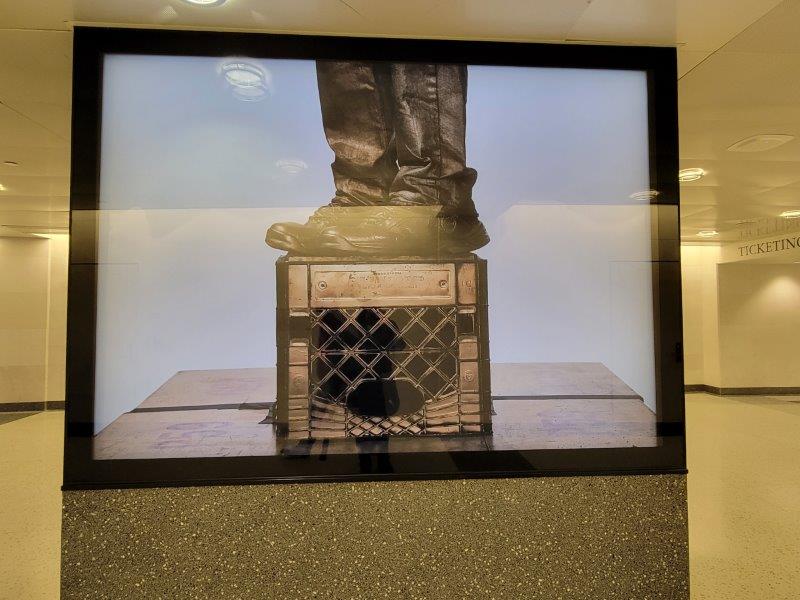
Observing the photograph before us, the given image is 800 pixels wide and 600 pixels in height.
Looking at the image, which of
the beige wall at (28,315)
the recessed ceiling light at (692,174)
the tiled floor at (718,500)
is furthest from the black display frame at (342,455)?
the beige wall at (28,315)


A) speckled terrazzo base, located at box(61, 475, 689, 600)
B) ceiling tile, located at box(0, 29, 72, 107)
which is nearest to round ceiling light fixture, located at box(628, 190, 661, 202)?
speckled terrazzo base, located at box(61, 475, 689, 600)

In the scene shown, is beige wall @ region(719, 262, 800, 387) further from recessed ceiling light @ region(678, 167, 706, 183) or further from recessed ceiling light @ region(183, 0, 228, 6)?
recessed ceiling light @ region(183, 0, 228, 6)

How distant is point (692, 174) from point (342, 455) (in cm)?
325

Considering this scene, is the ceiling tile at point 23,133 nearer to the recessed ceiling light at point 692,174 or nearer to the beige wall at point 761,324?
the recessed ceiling light at point 692,174

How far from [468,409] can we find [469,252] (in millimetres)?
611

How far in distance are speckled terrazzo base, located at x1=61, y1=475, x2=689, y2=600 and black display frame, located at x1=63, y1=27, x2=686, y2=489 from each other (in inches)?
2.1

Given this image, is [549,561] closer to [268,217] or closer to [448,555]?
[448,555]

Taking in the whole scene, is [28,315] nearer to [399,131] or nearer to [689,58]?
[399,131]

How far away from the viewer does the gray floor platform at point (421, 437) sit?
5.33 feet

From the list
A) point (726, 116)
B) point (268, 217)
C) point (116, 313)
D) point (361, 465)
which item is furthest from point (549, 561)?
point (726, 116)

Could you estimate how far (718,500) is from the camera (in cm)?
291

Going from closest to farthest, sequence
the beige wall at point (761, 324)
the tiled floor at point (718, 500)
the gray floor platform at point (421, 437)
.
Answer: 1. the gray floor platform at point (421, 437)
2. the tiled floor at point (718, 500)
3. the beige wall at point (761, 324)

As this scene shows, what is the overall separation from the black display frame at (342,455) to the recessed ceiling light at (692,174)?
1709 millimetres

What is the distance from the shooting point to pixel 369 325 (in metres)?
1.69
